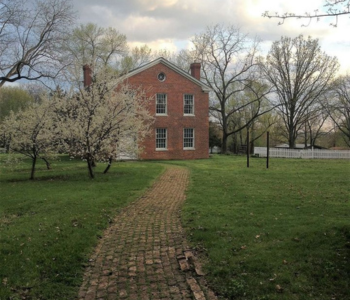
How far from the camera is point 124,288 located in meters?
3.88

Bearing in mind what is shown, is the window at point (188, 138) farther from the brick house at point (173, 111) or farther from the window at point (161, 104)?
the window at point (161, 104)

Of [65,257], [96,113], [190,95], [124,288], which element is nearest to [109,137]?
[96,113]

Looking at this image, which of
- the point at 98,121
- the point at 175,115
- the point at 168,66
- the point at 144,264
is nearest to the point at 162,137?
the point at 175,115

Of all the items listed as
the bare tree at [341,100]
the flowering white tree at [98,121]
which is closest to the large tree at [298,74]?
the bare tree at [341,100]

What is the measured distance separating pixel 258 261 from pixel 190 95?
2436cm

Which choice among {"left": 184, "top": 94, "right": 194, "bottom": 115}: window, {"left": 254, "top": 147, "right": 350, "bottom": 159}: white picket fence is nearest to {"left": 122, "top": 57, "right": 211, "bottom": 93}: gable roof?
{"left": 184, "top": 94, "right": 194, "bottom": 115}: window

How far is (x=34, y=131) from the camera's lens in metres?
13.9

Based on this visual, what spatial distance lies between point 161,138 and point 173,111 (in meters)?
2.59

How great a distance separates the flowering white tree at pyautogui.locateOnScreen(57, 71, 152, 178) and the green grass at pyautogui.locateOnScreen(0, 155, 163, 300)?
8.29 feet

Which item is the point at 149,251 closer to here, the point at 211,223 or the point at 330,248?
the point at 211,223

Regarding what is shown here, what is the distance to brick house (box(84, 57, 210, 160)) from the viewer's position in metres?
26.6

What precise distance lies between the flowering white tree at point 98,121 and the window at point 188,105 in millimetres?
13310

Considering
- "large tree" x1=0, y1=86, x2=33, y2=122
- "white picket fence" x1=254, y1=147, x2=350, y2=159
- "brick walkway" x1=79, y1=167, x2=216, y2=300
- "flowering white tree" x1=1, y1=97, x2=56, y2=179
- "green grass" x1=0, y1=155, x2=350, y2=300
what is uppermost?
"large tree" x1=0, y1=86, x2=33, y2=122

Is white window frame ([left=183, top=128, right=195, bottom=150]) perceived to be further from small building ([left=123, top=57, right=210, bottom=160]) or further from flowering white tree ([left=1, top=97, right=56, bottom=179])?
flowering white tree ([left=1, top=97, right=56, bottom=179])
